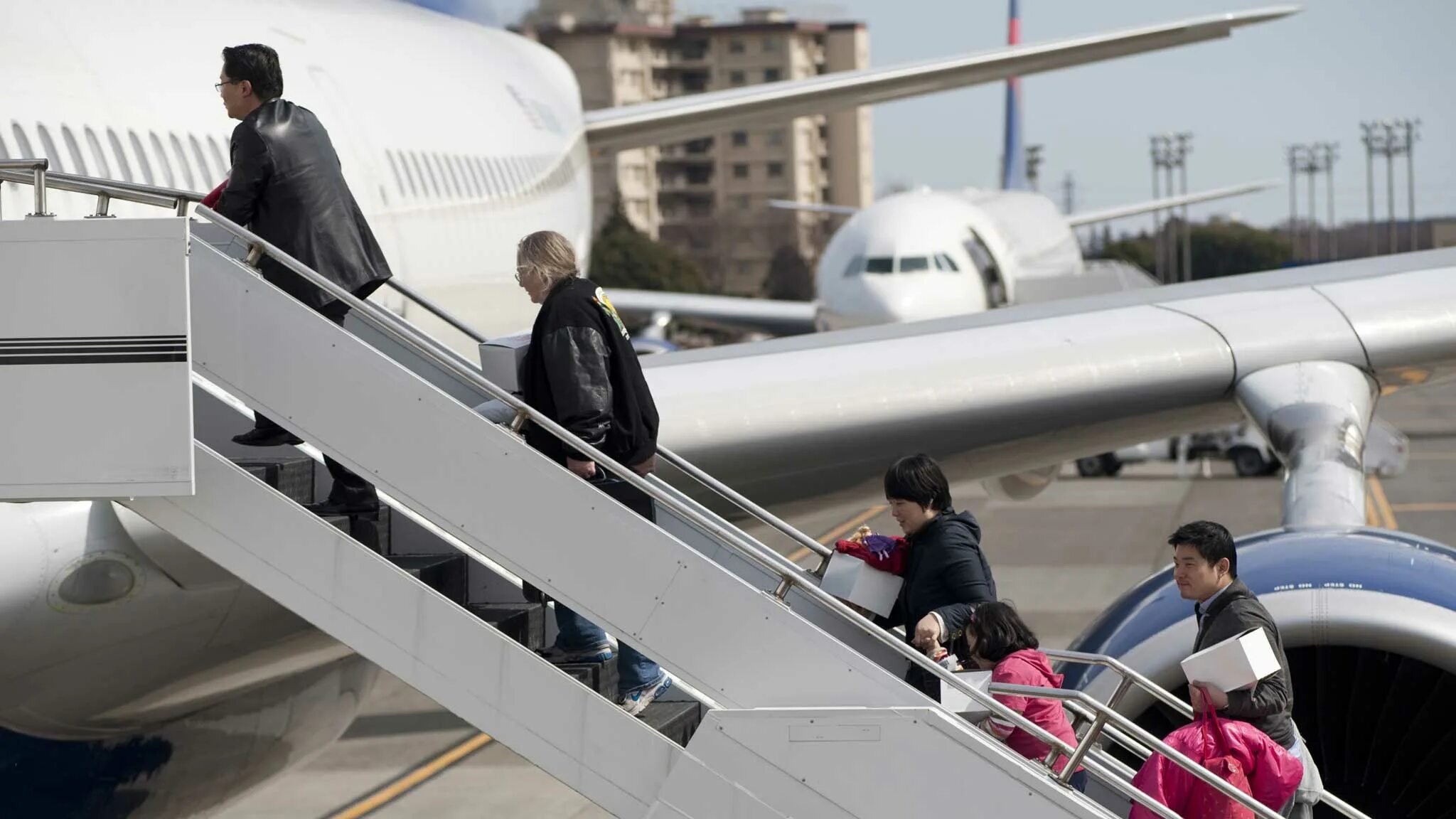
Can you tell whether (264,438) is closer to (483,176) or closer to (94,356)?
(94,356)

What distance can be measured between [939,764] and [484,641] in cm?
126

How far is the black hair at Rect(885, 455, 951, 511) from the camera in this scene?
203 inches

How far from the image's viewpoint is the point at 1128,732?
472cm

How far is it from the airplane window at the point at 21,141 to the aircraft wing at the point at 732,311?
3220 cm

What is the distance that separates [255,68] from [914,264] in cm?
2353

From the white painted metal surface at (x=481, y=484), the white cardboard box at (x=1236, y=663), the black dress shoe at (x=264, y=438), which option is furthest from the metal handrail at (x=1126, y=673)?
the black dress shoe at (x=264, y=438)

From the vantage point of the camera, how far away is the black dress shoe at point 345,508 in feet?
17.5

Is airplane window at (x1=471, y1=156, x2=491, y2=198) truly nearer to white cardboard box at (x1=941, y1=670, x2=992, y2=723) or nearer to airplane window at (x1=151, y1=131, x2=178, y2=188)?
airplane window at (x1=151, y1=131, x2=178, y2=188)

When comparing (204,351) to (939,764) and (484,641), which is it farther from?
(939,764)

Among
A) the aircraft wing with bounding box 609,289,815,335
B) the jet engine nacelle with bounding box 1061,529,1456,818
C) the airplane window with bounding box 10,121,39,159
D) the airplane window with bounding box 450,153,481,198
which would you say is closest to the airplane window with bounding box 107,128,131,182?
the airplane window with bounding box 10,121,39,159

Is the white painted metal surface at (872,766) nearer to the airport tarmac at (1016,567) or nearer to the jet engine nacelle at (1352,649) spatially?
the jet engine nacelle at (1352,649)

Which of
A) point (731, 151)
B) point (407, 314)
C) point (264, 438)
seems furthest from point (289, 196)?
point (731, 151)

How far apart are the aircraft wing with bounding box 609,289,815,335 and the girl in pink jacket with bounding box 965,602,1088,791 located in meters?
34.2

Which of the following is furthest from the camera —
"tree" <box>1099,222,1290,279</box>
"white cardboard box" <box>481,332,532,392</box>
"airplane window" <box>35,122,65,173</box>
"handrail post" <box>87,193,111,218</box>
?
"tree" <box>1099,222,1290,279</box>
